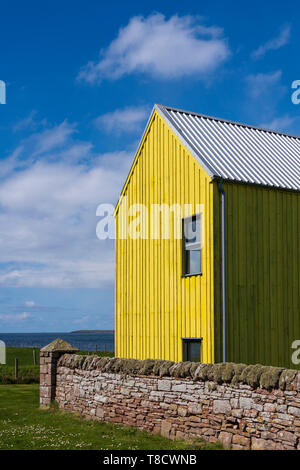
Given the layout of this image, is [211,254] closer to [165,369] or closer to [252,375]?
[165,369]

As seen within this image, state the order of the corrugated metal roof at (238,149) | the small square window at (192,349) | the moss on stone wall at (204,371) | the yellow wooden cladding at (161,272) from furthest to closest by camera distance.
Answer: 1. the corrugated metal roof at (238,149)
2. the small square window at (192,349)
3. the yellow wooden cladding at (161,272)
4. the moss on stone wall at (204,371)

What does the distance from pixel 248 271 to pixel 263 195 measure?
2528 millimetres

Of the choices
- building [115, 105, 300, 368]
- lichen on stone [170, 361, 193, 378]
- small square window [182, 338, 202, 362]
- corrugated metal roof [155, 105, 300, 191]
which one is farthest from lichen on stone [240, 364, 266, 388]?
corrugated metal roof [155, 105, 300, 191]

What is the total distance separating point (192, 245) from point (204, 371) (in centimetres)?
593

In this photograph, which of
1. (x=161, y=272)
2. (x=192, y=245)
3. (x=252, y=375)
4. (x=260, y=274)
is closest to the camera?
(x=252, y=375)

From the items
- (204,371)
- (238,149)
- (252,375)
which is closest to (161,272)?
(238,149)

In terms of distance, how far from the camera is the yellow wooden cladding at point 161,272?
18.0 metres

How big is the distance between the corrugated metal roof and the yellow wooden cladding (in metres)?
0.53

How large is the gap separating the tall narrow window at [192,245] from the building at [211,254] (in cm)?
3

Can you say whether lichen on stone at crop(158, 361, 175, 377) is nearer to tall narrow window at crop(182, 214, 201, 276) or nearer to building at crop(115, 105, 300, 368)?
building at crop(115, 105, 300, 368)

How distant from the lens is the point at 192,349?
18.5 meters

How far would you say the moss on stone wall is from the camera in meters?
11.8

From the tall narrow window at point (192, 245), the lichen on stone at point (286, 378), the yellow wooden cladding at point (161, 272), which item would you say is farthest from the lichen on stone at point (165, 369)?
the tall narrow window at point (192, 245)

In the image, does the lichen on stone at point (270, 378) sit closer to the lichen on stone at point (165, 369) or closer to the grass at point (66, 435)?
the grass at point (66, 435)
